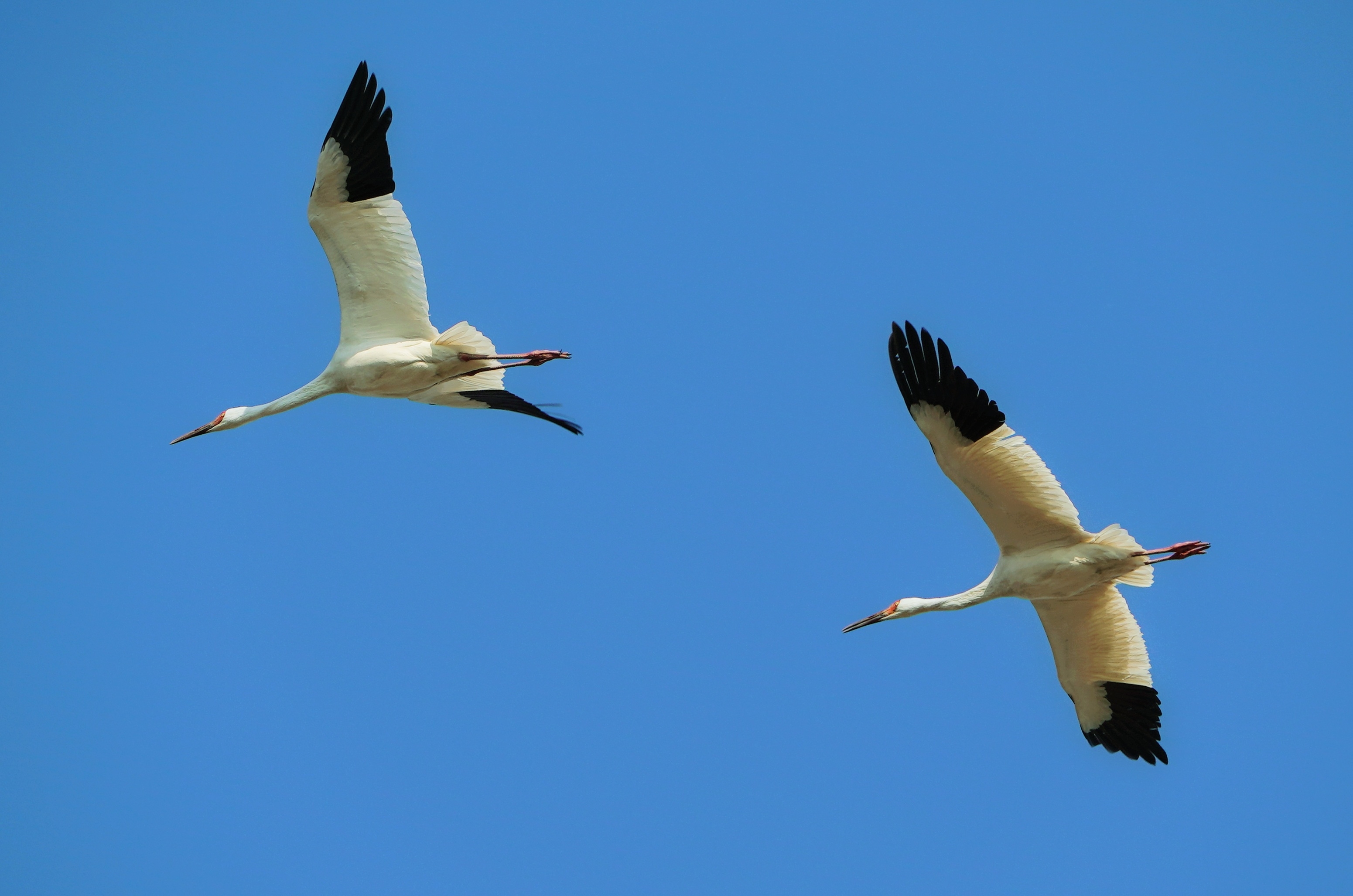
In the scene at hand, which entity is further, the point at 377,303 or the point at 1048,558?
the point at 377,303

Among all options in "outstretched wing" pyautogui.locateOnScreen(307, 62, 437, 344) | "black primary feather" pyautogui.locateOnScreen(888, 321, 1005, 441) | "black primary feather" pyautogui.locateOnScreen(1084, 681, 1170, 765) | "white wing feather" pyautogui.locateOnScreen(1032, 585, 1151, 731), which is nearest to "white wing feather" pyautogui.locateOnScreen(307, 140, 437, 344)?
"outstretched wing" pyautogui.locateOnScreen(307, 62, 437, 344)

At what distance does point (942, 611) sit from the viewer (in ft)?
49.2

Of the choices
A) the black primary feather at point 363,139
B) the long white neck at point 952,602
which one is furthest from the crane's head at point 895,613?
the black primary feather at point 363,139

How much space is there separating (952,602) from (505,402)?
5.54 metres

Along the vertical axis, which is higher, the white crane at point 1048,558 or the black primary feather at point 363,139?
the black primary feather at point 363,139

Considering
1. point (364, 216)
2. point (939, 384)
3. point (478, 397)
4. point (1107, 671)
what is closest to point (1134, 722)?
point (1107, 671)

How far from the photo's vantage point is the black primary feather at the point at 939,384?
13.0 m

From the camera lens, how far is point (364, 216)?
14805mm

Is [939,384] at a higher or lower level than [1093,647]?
higher

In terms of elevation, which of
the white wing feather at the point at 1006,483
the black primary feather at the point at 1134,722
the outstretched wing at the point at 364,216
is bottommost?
the black primary feather at the point at 1134,722

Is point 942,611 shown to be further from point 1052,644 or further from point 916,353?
point 916,353

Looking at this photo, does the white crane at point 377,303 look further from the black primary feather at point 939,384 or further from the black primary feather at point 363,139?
the black primary feather at point 939,384

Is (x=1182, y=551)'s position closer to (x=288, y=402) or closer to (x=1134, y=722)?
(x=1134, y=722)

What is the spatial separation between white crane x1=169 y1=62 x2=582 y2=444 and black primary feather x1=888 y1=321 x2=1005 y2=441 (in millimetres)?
3996
